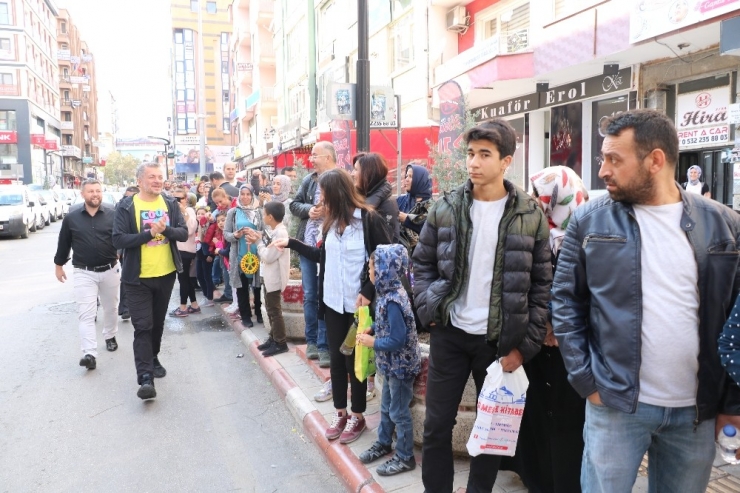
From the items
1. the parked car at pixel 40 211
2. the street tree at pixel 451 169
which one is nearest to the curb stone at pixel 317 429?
the street tree at pixel 451 169

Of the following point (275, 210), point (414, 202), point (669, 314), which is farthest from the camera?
point (275, 210)

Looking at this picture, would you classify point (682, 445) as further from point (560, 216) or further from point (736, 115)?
point (736, 115)

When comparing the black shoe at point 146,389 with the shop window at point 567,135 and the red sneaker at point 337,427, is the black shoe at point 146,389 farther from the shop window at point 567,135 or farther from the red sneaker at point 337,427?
the shop window at point 567,135

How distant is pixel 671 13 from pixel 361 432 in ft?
26.8

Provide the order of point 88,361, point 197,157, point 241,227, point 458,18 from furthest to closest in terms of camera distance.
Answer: point 197,157 < point 458,18 < point 241,227 < point 88,361

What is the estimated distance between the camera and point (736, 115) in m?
8.39

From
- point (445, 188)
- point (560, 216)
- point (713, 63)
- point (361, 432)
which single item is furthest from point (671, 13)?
point (361, 432)

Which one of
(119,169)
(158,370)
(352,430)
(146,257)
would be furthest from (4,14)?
(352,430)

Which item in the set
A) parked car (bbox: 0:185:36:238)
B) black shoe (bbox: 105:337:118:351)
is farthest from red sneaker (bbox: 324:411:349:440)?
parked car (bbox: 0:185:36:238)

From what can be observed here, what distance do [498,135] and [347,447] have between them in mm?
2475

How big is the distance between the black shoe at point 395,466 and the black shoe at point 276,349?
2.94 m

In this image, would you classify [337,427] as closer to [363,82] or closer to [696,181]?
[363,82]

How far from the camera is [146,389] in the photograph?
5.21 meters

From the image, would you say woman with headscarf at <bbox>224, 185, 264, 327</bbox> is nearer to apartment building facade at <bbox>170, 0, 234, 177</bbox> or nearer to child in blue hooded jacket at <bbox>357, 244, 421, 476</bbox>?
child in blue hooded jacket at <bbox>357, 244, 421, 476</bbox>
